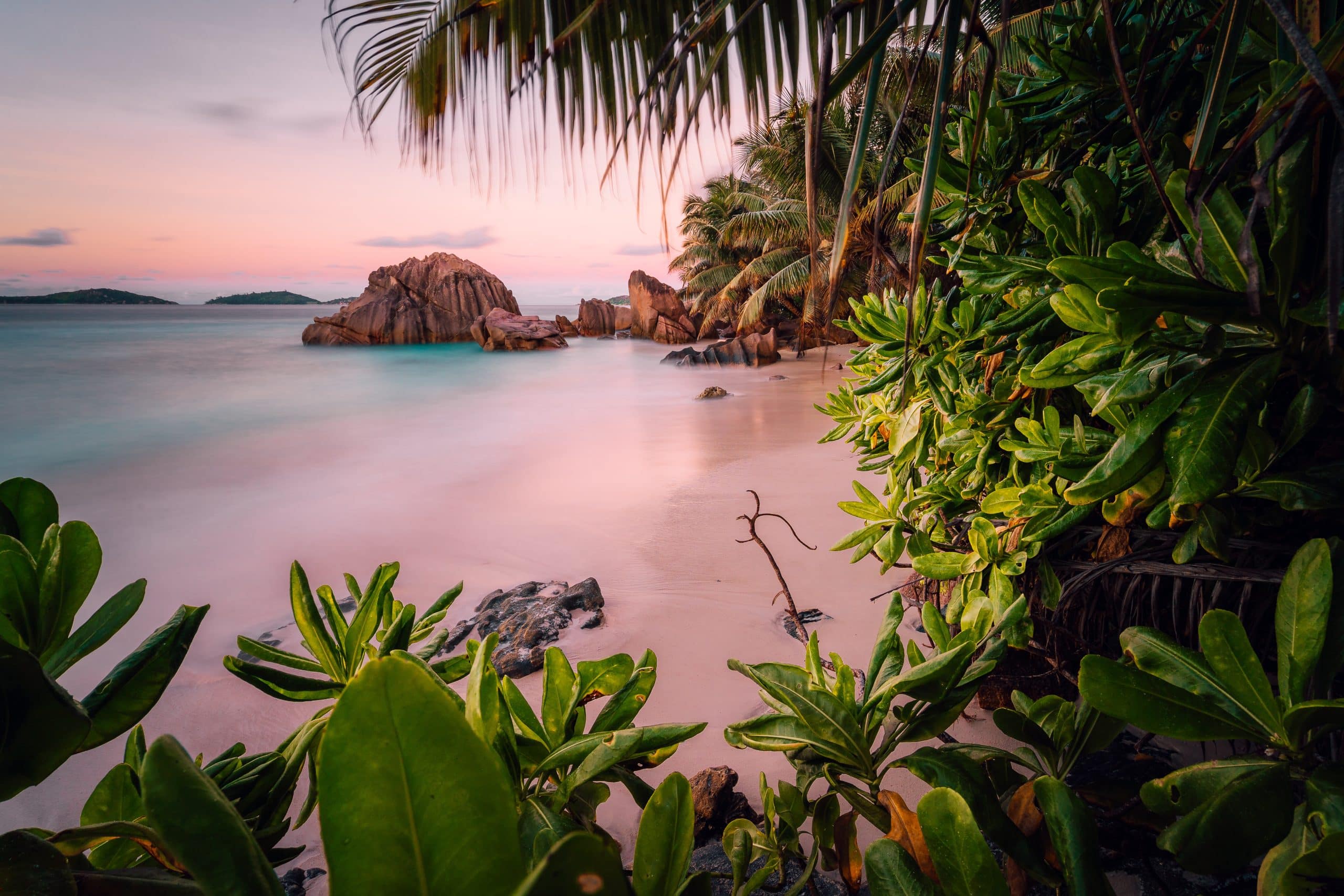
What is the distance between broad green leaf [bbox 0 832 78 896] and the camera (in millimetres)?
292

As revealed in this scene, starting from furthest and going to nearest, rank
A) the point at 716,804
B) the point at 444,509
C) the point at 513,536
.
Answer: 1. the point at 444,509
2. the point at 513,536
3. the point at 716,804

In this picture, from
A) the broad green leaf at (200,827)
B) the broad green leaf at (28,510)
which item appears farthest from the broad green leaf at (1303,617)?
the broad green leaf at (28,510)

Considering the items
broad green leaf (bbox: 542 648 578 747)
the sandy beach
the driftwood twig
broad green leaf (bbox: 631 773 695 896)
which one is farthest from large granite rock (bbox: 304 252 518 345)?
broad green leaf (bbox: 631 773 695 896)

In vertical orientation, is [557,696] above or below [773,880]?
above

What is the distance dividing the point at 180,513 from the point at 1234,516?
18.5 feet

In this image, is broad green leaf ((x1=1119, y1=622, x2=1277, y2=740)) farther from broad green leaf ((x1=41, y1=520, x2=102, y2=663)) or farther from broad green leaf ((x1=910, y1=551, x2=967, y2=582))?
broad green leaf ((x1=41, y1=520, x2=102, y2=663))

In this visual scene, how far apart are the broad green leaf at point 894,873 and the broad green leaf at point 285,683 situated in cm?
60

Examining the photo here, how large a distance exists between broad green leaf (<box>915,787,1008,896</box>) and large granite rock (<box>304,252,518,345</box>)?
71.5 ft

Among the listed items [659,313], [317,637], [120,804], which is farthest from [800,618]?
[659,313]

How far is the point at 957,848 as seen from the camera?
406 mm

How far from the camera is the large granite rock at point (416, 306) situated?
19547mm

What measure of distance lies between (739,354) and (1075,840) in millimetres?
12662

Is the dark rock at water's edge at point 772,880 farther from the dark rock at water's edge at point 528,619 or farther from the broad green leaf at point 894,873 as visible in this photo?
the dark rock at water's edge at point 528,619

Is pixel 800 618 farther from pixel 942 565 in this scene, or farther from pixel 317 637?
pixel 317 637
